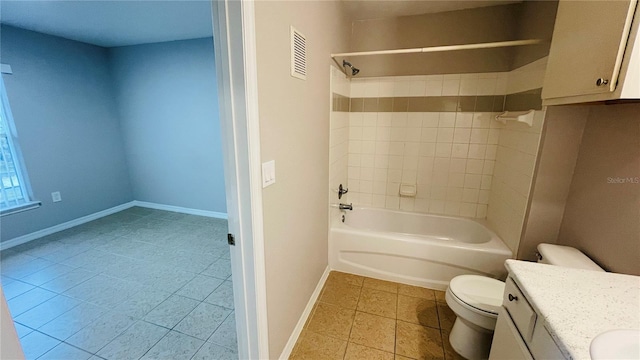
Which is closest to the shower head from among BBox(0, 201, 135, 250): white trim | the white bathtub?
the white bathtub

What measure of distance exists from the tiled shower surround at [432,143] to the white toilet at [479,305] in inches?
21.4

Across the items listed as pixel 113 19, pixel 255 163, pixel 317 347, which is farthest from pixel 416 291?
pixel 113 19

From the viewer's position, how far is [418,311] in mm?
1956

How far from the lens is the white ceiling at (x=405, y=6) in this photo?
2156mm

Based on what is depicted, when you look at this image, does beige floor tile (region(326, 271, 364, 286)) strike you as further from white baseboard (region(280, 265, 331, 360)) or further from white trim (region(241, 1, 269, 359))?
white trim (region(241, 1, 269, 359))

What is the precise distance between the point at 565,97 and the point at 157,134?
4.37 metres

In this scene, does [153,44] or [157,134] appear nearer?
[153,44]

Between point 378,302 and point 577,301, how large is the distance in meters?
1.37

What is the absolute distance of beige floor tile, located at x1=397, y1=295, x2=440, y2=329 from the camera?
186 cm

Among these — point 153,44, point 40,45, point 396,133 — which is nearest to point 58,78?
point 40,45

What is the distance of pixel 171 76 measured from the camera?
348 centimetres

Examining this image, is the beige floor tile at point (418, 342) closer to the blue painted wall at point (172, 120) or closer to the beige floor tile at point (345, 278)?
the beige floor tile at point (345, 278)

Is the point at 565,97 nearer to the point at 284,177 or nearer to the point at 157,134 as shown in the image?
the point at 284,177

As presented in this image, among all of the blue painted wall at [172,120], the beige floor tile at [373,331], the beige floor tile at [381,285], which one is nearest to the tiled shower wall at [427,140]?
the beige floor tile at [381,285]
